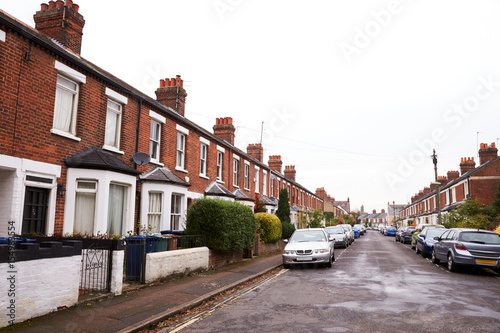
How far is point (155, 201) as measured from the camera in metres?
14.7

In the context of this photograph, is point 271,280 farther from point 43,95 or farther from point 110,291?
point 43,95

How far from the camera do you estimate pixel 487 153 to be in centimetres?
3931

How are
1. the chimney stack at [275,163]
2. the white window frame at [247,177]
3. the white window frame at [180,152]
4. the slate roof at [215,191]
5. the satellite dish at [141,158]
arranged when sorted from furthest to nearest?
the chimney stack at [275,163] → the white window frame at [247,177] → the slate roof at [215,191] → the white window frame at [180,152] → the satellite dish at [141,158]

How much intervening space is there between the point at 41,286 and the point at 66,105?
677 centimetres

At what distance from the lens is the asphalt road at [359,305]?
6.03 meters

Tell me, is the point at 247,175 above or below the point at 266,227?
Answer: above

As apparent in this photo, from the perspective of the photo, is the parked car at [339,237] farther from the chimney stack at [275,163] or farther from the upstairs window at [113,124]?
the upstairs window at [113,124]

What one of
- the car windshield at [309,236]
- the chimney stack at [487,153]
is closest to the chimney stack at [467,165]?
the chimney stack at [487,153]

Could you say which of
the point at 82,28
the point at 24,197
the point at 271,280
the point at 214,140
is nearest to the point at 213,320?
the point at 271,280

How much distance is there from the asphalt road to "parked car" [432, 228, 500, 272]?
1.99 feet

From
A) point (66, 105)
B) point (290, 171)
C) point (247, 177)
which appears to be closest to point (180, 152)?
point (66, 105)

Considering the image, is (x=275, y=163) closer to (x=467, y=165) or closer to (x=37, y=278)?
(x=467, y=165)

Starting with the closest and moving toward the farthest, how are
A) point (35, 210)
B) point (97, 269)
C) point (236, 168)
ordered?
1. point (97, 269)
2. point (35, 210)
3. point (236, 168)

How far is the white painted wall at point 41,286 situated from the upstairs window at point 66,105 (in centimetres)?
546
